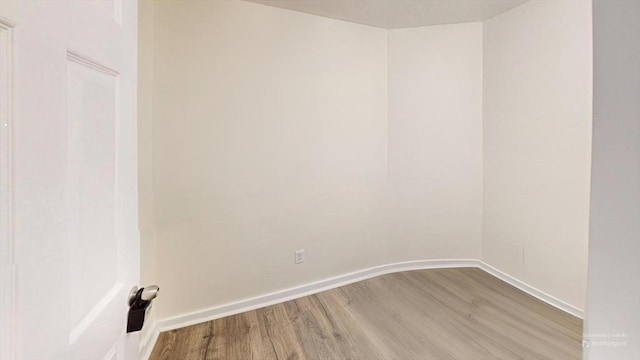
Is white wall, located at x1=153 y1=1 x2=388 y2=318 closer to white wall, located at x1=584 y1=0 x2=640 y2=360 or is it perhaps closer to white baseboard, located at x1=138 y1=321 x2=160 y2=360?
white baseboard, located at x1=138 y1=321 x2=160 y2=360

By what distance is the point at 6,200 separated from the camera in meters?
0.30

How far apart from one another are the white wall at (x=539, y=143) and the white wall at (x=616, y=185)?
220 centimetres

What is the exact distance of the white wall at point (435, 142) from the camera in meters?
2.80

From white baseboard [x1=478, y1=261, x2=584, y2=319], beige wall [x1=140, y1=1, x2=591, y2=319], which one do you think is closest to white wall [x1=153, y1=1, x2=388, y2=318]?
beige wall [x1=140, y1=1, x2=591, y2=319]

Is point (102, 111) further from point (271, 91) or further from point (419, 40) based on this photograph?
point (419, 40)

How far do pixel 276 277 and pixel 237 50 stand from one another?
1835 millimetres

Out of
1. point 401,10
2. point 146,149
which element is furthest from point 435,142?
point 146,149

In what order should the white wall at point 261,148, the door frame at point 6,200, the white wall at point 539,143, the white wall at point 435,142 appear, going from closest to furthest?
1. the door frame at point 6,200
2. the white wall at point 261,148
3. the white wall at point 539,143
4. the white wall at point 435,142

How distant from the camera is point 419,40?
2795 millimetres

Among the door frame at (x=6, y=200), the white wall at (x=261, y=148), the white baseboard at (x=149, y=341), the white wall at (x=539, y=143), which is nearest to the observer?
the door frame at (x=6, y=200)

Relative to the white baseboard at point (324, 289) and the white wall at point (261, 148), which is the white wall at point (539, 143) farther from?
the white wall at point (261, 148)

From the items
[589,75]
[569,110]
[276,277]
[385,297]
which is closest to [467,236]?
[385,297]

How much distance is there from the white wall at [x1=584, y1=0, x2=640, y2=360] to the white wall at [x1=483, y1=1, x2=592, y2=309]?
220 cm

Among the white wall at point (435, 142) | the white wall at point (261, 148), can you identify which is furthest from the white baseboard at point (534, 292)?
the white wall at point (261, 148)
